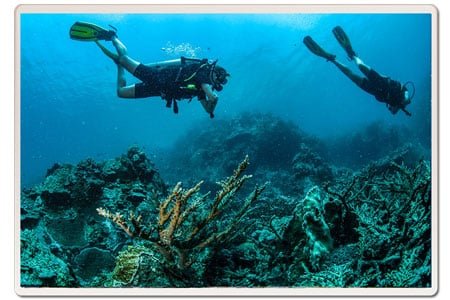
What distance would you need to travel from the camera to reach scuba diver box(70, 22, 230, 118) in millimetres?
4039

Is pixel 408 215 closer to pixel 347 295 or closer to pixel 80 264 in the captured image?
pixel 347 295

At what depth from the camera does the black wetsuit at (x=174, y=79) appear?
409cm

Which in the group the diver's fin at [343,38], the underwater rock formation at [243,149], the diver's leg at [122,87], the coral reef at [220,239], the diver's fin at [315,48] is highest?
the diver's fin at [315,48]

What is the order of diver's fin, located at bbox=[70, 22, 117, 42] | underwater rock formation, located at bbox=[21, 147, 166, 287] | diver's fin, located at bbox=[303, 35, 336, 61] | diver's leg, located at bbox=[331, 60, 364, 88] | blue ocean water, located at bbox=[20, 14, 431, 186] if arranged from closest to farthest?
underwater rock formation, located at bbox=[21, 147, 166, 287], blue ocean water, located at bbox=[20, 14, 431, 186], diver's fin, located at bbox=[70, 22, 117, 42], diver's fin, located at bbox=[303, 35, 336, 61], diver's leg, located at bbox=[331, 60, 364, 88]

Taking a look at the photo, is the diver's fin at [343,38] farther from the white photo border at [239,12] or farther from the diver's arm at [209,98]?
the diver's arm at [209,98]

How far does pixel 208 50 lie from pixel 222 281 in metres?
3.01

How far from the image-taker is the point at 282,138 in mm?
9148

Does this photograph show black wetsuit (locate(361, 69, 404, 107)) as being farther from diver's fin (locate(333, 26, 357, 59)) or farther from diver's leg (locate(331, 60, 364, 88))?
diver's fin (locate(333, 26, 357, 59))

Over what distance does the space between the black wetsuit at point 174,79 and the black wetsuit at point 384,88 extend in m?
2.24

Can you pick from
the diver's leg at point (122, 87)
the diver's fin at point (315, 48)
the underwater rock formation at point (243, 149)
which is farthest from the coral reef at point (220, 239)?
the underwater rock formation at point (243, 149)

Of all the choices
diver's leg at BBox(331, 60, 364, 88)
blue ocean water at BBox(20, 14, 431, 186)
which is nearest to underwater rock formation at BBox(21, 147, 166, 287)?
blue ocean water at BBox(20, 14, 431, 186)

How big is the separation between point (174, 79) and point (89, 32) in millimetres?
1095

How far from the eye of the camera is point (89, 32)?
12.7 feet
